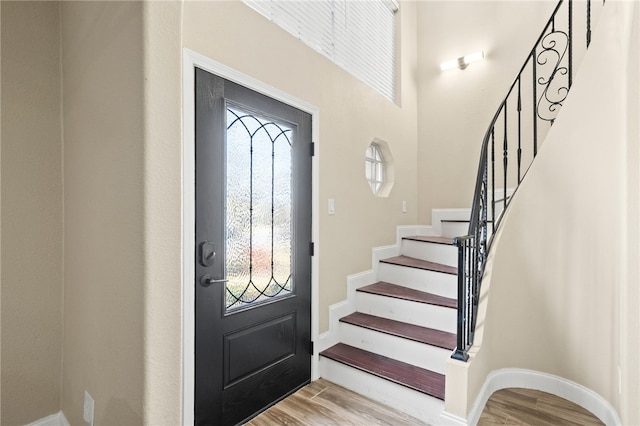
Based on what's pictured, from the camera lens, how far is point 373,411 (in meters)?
2.12

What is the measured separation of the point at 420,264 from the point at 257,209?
176cm

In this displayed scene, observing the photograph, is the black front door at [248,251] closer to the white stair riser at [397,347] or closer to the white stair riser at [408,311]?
the white stair riser at [397,347]

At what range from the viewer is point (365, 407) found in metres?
2.16

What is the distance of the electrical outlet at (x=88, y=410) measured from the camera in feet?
4.93

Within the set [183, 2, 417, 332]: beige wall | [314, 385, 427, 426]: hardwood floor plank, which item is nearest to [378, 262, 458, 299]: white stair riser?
[183, 2, 417, 332]: beige wall

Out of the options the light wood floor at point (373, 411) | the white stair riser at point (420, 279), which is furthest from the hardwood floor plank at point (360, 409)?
the white stair riser at point (420, 279)

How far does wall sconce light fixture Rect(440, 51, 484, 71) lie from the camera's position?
361 centimetres

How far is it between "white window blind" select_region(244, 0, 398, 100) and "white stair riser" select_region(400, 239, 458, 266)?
1.70 metres

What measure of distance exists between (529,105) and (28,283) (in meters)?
4.31

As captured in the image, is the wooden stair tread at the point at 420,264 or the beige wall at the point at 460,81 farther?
the beige wall at the point at 460,81

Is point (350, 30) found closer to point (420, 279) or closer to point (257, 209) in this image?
point (257, 209)

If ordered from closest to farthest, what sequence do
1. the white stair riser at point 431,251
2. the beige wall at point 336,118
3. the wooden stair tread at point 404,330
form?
the beige wall at point 336,118 → the wooden stair tread at point 404,330 → the white stair riser at point 431,251

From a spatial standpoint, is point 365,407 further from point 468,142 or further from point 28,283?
point 468,142

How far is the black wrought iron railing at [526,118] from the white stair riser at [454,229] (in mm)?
385
